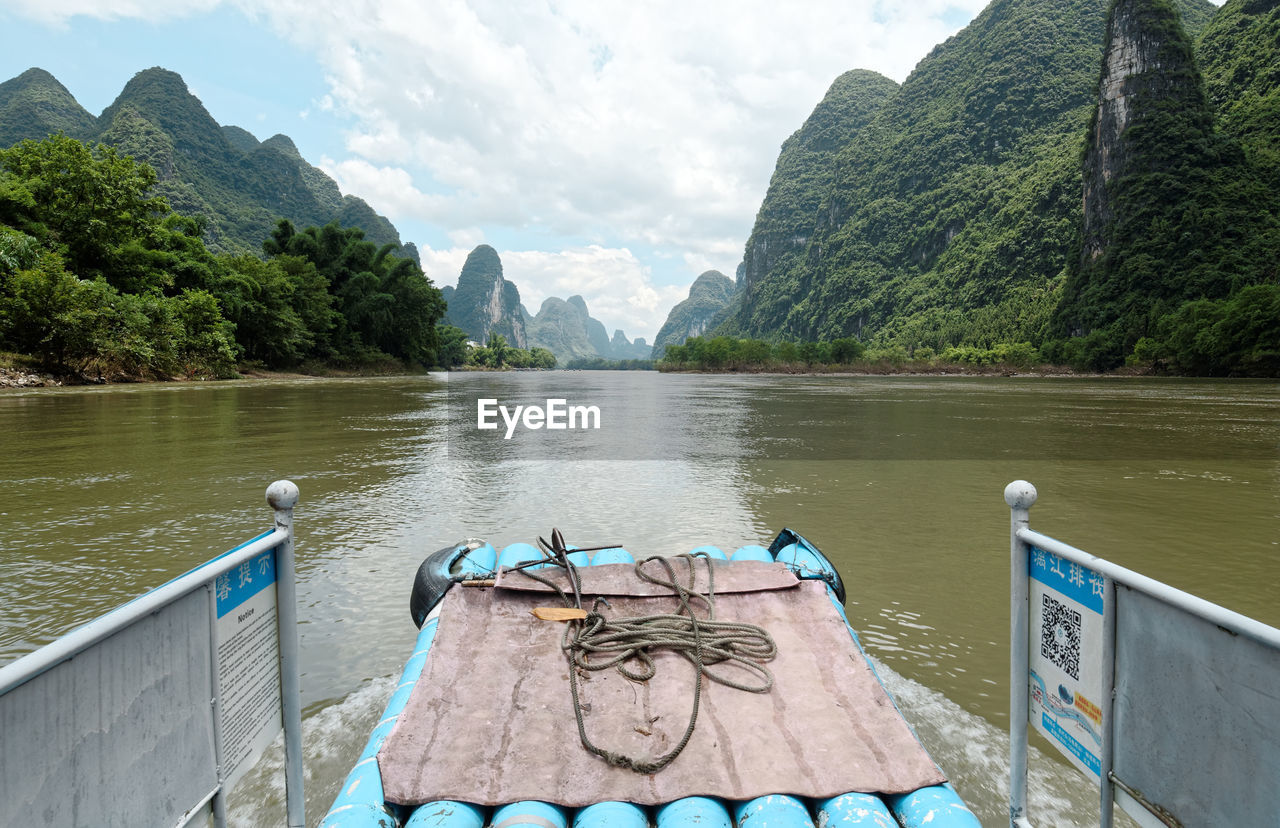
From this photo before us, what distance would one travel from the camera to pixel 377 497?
296 inches

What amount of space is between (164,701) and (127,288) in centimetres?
3913

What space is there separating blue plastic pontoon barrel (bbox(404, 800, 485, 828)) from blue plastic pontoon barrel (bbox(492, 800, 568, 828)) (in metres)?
0.07

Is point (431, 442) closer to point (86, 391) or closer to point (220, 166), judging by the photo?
point (86, 391)

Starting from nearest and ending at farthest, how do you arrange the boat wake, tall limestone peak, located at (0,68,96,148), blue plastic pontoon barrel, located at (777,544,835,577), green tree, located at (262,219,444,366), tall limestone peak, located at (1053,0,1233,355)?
1. the boat wake
2. blue plastic pontoon barrel, located at (777,544,835,577)
3. green tree, located at (262,219,444,366)
4. tall limestone peak, located at (1053,0,1233,355)
5. tall limestone peak, located at (0,68,96,148)

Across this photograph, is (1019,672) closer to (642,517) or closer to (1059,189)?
(642,517)

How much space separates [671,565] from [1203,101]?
12142 centimetres

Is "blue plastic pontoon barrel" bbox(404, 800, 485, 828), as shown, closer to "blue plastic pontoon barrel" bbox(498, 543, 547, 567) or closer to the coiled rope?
the coiled rope

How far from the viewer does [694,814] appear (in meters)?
1.95

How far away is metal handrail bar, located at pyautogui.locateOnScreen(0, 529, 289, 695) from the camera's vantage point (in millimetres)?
997

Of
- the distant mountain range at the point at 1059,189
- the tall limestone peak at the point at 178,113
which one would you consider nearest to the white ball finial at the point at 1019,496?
the distant mountain range at the point at 1059,189

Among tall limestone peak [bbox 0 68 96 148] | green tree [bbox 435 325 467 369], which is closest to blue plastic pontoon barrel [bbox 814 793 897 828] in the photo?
green tree [bbox 435 325 467 369]

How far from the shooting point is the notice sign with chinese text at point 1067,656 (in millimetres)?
1660

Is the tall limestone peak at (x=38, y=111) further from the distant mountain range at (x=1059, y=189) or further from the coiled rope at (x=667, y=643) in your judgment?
the distant mountain range at (x=1059, y=189)

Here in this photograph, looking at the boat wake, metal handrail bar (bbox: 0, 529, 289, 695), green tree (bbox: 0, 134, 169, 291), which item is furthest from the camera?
green tree (bbox: 0, 134, 169, 291)
